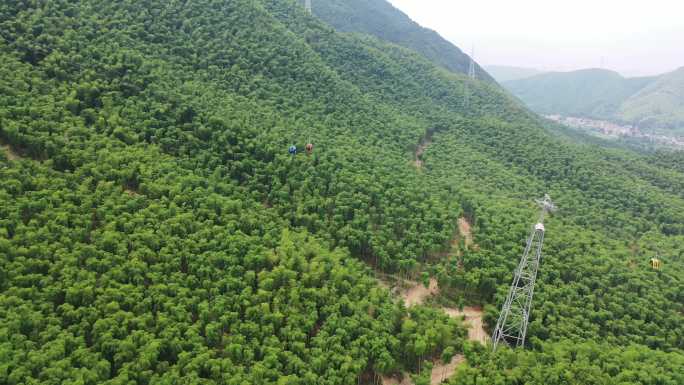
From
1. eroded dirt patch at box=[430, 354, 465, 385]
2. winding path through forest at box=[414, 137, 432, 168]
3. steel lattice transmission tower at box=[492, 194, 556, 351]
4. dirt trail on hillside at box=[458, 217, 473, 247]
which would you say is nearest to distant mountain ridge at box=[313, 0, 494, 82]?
winding path through forest at box=[414, 137, 432, 168]

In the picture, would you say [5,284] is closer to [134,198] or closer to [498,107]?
[134,198]

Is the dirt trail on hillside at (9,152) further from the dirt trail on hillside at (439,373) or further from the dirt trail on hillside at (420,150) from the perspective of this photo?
the dirt trail on hillside at (420,150)

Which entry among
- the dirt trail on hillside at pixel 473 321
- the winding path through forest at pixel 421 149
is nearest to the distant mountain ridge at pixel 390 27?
the winding path through forest at pixel 421 149

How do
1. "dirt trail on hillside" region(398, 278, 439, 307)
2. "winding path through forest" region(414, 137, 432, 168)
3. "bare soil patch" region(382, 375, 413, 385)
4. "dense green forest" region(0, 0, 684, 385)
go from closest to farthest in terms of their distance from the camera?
"dense green forest" region(0, 0, 684, 385), "bare soil patch" region(382, 375, 413, 385), "dirt trail on hillside" region(398, 278, 439, 307), "winding path through forest" region(414, 137, 432, 168)

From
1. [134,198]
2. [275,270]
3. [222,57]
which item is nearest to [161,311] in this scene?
[275,270]

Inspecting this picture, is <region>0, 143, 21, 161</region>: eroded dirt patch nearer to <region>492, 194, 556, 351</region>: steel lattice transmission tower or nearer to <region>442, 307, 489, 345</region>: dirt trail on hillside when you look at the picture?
<region>442, 307, 489, 345</region>: dirt trail on hillside

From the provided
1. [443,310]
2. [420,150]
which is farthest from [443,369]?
[420,150]
